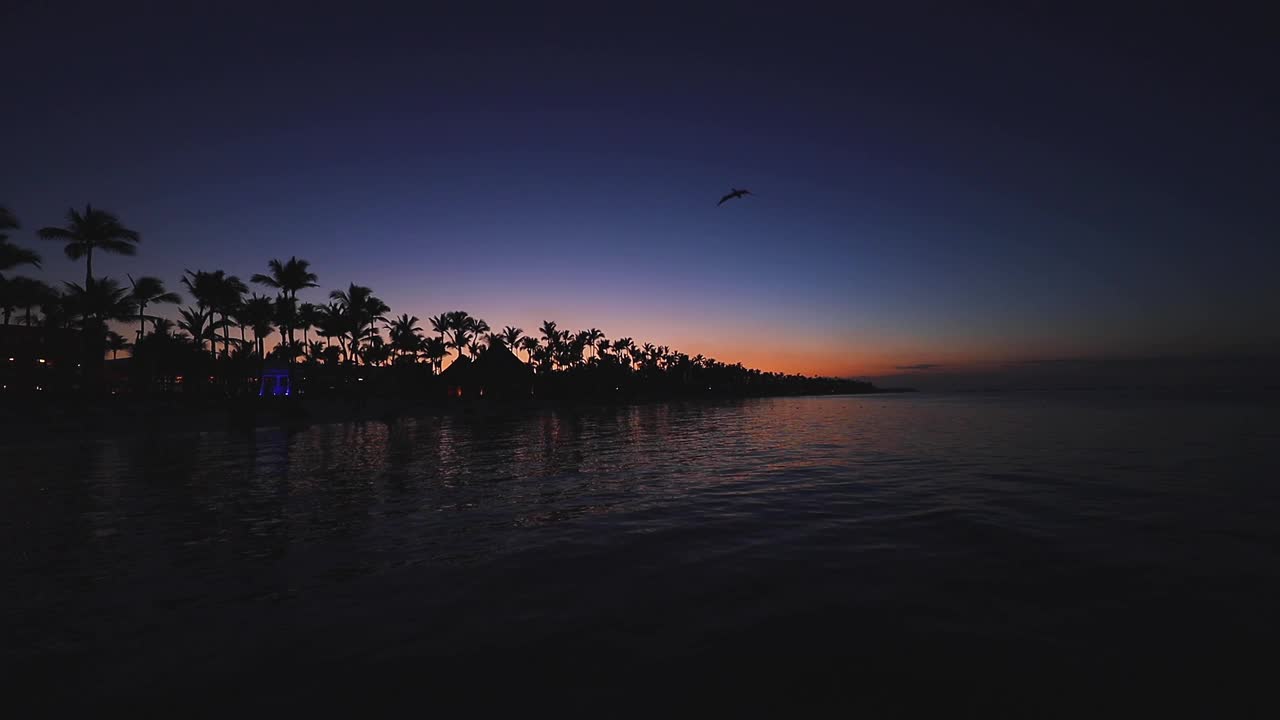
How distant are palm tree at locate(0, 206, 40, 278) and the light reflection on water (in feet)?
106

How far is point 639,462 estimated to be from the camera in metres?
21.7

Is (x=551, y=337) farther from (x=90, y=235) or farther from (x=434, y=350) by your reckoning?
(x=90, y=235)

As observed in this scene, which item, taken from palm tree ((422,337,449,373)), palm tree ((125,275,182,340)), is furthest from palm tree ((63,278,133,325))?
palm tree ((422,337,449,373))

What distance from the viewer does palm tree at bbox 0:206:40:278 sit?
125 feet

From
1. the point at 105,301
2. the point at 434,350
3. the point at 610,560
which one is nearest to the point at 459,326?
the point at 434,350

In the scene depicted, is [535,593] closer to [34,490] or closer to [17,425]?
[34,490]

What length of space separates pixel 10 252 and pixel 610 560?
2200 inches

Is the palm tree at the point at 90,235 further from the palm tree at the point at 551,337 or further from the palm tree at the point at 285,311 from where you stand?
the palm tree at the point at 551,337

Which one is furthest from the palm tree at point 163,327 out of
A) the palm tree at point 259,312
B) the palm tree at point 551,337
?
the palm tree at point 551,337

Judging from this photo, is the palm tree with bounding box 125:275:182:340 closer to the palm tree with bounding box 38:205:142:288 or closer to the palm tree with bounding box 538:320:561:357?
the palm tree with bounding box 38:205:142:288

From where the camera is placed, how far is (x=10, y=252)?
39406 mm

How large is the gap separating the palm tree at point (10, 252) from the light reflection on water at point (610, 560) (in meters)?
32.3

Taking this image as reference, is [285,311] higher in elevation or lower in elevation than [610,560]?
higher

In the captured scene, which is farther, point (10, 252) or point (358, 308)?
point (358, 308)
